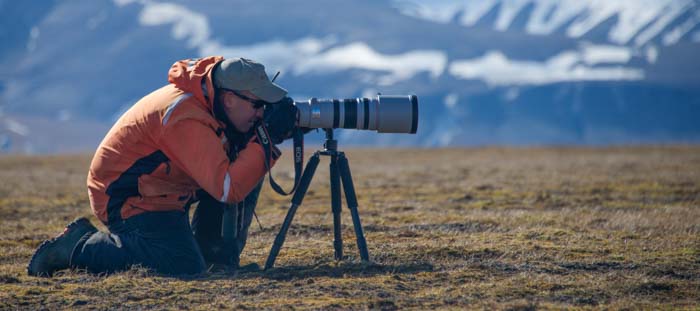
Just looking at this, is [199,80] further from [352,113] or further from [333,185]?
[333,185]

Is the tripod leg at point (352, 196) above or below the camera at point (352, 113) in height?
below

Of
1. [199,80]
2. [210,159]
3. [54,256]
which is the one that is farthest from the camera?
[54,256]

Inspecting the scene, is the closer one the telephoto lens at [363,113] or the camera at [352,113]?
the camera at [352,113]

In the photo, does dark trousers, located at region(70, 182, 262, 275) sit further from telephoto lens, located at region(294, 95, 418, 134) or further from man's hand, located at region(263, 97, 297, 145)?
telephoto lens, located at region(294, 95, 418, 134)

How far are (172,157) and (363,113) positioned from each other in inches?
60.9

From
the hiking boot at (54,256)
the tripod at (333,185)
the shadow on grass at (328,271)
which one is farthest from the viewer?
the tripod at (333,185)

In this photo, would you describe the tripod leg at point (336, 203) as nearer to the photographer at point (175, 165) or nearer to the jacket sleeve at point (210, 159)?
the photographer at point (175, 165)

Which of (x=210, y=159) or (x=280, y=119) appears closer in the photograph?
(x=210, y=159)

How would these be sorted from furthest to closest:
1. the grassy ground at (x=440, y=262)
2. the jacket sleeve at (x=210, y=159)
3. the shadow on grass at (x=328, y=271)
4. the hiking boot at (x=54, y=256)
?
1. the hiking boot at (x=54, y=256)
2. the shadow on grass at (x=328, y=271)
3. the jacket sleeve at (x=210, y=159)
4. the grassy ground at (x=440, y=262)

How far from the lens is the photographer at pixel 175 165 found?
7.18 meters

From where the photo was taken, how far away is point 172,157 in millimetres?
7336

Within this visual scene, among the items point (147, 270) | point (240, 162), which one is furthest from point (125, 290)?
point (240, 162)

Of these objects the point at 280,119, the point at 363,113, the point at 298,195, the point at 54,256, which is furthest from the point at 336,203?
the point at 54,256

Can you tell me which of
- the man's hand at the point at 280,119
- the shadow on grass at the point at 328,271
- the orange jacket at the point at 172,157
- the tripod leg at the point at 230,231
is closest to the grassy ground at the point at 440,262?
the shadow on grass at the point at 328,271
